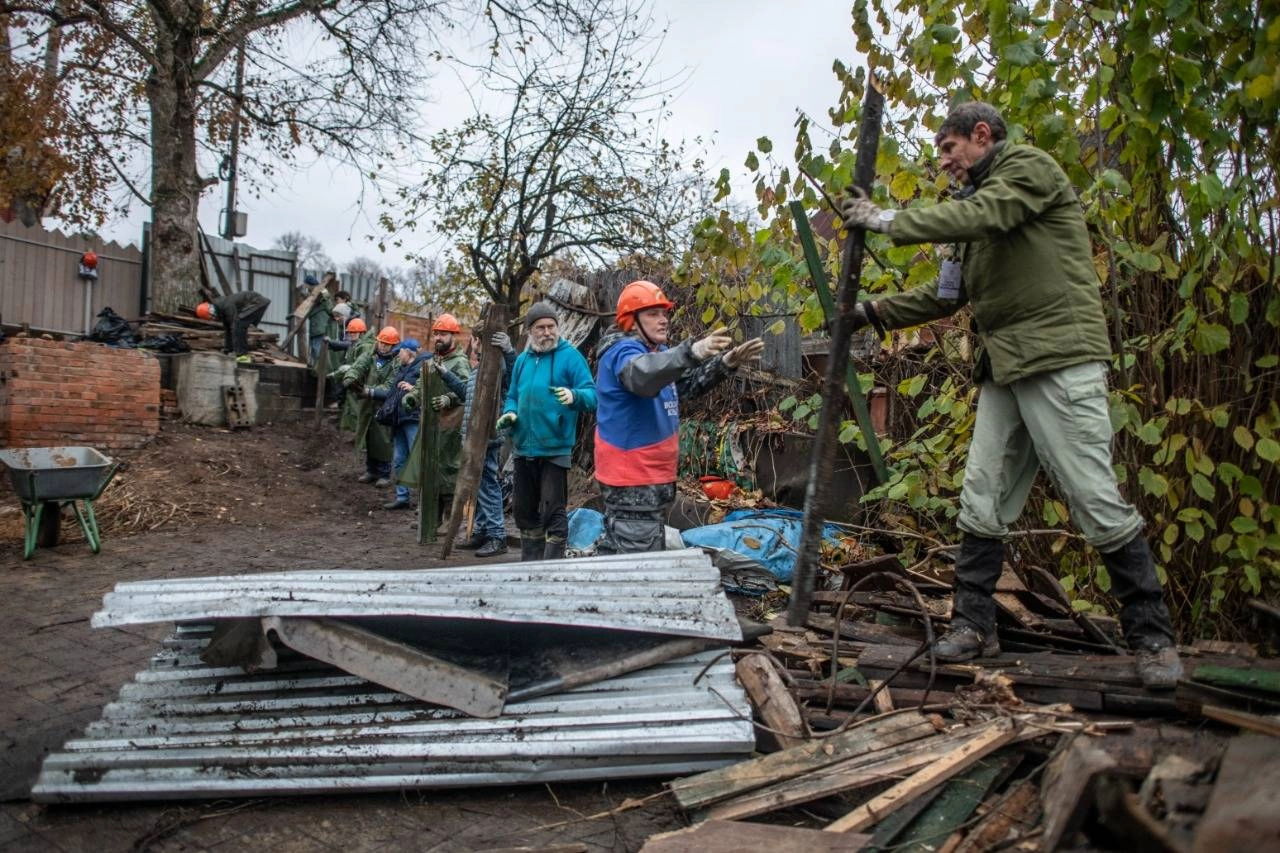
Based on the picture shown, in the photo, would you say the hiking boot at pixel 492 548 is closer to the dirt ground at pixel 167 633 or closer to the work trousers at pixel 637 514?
the dirt ground at pixel 167 633

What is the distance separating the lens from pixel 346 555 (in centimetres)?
775

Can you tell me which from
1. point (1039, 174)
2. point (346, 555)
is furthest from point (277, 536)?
point (1039, 174)

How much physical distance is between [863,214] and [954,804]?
2.17 metres

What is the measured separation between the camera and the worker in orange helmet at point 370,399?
10891 millimetres

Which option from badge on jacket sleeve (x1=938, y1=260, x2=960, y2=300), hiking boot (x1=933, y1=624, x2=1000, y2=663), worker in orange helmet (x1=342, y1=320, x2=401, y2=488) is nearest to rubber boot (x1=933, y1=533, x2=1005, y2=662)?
hiking boot (x1=933, y1=624, x2=1000, y2=663)

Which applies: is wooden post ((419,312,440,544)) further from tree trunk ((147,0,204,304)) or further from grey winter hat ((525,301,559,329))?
tree trunk ((147,0,204,304))

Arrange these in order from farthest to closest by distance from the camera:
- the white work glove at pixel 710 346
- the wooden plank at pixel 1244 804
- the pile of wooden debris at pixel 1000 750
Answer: the white work glove at pixel 710 346, the pile of wooden debris at pixel 1000 750, the wooden plank at pixel 1244 804

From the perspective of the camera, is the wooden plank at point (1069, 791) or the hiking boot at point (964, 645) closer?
the wooden plank at point (1069, 791)

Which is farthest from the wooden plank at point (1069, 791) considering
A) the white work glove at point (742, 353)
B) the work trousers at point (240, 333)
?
the work trousers at point (240, 333)

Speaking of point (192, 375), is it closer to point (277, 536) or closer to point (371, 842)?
point (277, 536)

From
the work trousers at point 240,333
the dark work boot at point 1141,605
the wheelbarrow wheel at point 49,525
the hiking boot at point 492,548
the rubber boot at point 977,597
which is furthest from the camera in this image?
the work trousers at point 240,333

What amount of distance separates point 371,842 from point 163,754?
0.86m

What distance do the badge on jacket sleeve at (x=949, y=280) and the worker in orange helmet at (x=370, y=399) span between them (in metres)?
8.07

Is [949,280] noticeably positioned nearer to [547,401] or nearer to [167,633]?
[547,401]
